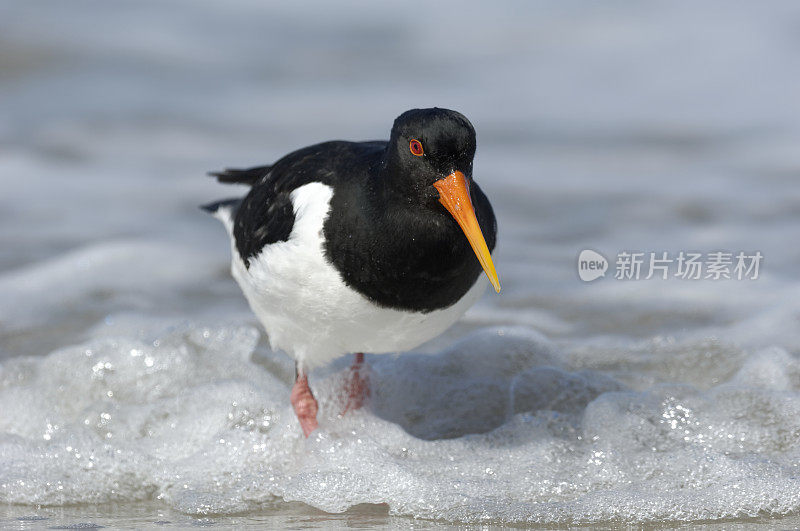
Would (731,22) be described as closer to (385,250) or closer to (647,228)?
(647,228)

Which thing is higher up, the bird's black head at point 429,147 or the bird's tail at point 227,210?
the bird's black head at point 429,147

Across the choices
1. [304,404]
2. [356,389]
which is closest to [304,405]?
[304,404]

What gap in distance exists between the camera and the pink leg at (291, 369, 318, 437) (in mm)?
4371

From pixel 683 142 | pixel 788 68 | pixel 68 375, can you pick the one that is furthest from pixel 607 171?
pixel 68 375

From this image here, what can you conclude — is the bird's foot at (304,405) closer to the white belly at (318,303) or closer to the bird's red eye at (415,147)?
the white belly at (318,303)

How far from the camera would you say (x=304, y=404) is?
4484mm

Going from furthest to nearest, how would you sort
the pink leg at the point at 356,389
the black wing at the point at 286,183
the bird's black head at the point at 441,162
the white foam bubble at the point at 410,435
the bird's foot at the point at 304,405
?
1. the pink leg at the point at 356,389
2. the bird's foot at the point at 304,405
3. the black wing at the point at 286,183
4. the white foam bubble at the point at 410,435
5. the bird's black head at the point at 441,162

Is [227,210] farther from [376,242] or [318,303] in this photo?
[376,242]

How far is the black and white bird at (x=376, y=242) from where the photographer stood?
3.55 m

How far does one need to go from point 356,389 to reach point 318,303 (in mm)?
989

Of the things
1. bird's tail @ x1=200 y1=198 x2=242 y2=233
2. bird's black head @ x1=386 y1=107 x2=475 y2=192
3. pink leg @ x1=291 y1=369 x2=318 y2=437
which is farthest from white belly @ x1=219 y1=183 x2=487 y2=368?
bird's tail @ x1=200 y1=198 x2=242 y2=233

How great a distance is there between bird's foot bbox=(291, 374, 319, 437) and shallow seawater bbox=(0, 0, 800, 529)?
58mm

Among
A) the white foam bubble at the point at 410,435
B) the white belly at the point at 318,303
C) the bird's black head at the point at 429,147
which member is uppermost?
the bird's black head at the point at 429,147

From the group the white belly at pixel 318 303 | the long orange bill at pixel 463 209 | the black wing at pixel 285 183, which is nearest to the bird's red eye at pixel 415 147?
the long orange bill at pixel 463 209
